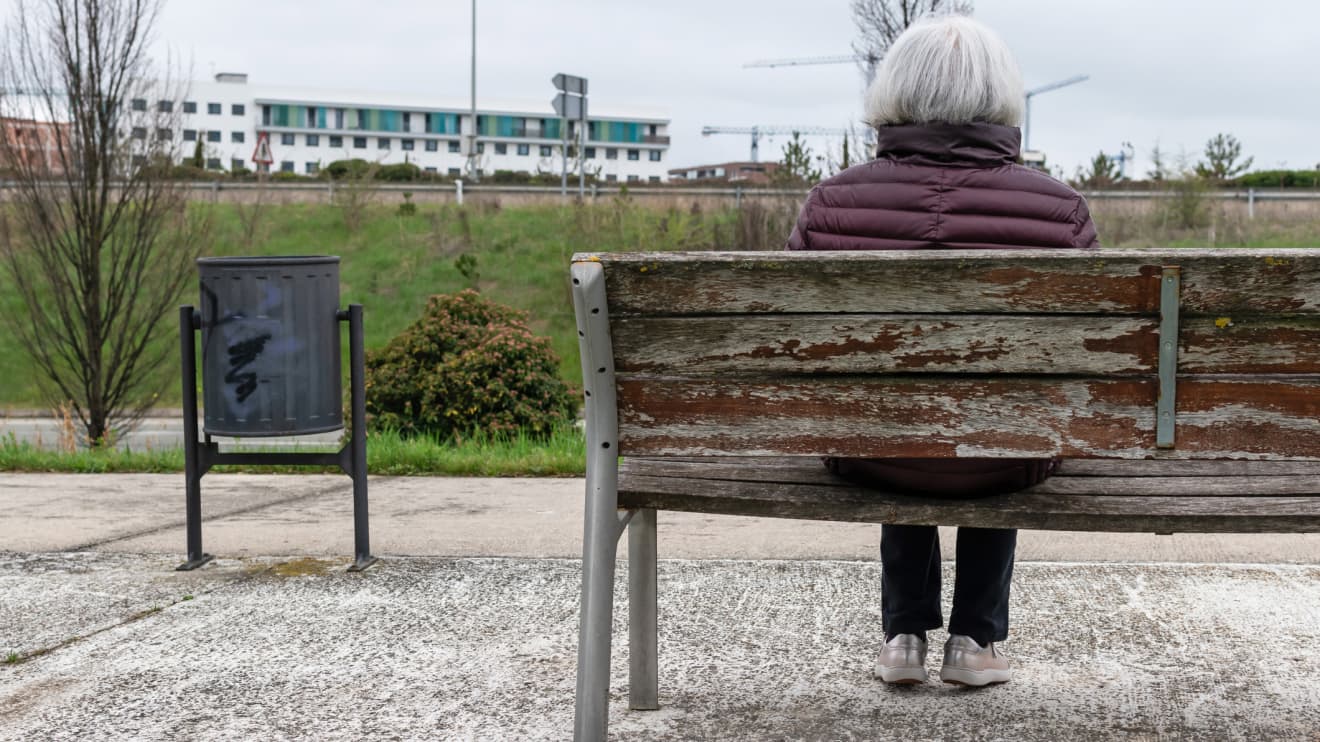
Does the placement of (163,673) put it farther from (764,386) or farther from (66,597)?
(764,386)

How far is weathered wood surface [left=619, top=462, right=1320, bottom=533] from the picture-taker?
8.38ft

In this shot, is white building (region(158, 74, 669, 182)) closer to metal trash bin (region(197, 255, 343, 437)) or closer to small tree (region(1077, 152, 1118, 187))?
small tree (region(1077, 152, 1118, 187))

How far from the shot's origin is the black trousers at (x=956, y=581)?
3184 mm

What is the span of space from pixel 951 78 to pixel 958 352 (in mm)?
689

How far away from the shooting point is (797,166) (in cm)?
2156

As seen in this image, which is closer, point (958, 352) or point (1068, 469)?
point (958, 352)

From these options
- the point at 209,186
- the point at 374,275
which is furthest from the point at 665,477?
the point at 209,186

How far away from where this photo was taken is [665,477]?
2855mm

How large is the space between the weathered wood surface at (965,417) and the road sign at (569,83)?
66.3 feet

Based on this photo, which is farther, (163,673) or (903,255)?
(163,673)

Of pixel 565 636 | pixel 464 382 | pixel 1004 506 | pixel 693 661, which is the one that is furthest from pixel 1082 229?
pixel 464 382

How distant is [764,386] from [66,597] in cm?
286

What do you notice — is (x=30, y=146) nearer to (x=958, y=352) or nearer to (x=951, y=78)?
(x=951, y=78)

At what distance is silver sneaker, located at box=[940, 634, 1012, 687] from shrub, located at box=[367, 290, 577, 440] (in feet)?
20.4
